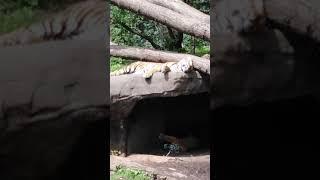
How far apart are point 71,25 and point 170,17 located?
8.47 feet

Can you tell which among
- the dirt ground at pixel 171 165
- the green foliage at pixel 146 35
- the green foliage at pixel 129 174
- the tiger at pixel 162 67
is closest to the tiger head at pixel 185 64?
the tiger at pixel 162 67

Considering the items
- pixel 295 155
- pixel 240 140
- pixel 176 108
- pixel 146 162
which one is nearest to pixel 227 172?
pixel 240 140

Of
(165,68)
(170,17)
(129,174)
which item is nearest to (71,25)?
(170,17)

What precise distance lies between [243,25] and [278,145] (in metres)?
0.68

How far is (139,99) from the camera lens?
620 cm

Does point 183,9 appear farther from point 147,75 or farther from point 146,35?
point 146,35

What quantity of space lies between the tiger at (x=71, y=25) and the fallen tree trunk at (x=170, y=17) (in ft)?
7.51

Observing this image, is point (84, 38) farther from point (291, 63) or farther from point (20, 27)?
point (291, 63)

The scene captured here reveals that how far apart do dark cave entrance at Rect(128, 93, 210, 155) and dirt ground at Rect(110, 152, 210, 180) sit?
0.25 m

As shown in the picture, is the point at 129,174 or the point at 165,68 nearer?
the point at 129,174

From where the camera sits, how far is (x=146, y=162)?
598 centimetres

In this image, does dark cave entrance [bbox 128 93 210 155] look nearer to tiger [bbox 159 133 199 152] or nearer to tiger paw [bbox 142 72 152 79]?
tiger [bbox 159 133 199 152]

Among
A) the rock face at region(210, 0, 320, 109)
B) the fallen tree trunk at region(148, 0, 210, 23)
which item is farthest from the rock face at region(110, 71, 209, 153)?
the rock face at region(210, 0, 320, 109)

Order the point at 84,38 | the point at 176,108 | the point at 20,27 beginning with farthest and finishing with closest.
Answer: the point at 176,108, the point at 84,38, the point at 20,27
